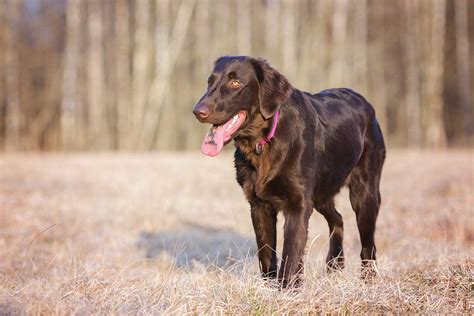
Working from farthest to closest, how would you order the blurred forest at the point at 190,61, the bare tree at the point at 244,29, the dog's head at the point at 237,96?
1. the bare tree at the point at 244,29
2. the blurred forest at the point at 190,61
3. the dog's head at the point at 237,96

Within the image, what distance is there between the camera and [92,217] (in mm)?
8367

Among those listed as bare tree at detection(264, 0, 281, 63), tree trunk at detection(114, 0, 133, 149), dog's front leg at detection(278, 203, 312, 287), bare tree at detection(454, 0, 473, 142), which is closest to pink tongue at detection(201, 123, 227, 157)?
dog's front leg at detection(278, 203, 312, 287)

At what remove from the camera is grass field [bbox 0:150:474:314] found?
11.7 feet

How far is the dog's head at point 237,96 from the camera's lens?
13.1ft

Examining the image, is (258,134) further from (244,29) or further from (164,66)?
(244,29)

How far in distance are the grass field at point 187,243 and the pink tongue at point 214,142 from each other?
0.74 m

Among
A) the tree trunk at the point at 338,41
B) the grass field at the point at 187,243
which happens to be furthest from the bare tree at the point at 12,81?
the tree trunk at the point at 338,41

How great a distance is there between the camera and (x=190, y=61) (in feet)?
100

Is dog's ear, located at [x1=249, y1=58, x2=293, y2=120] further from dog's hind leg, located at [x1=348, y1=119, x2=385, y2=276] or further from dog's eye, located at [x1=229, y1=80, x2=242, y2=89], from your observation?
dog's hind leg, located at [x1=348, y1=119, x2=385, y2=276]

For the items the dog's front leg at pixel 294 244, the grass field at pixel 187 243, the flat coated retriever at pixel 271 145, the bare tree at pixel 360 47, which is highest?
the bare tree at pixel 360 47

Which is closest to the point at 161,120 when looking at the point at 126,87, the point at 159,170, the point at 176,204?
the point at 126,87

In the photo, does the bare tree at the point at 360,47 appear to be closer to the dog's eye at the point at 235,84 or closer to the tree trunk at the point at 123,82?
the tree trunk at the point at 123,82

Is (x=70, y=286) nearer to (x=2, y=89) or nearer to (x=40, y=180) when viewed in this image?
(x=40, y=180)

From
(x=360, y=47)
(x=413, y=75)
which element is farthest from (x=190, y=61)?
(x=413, y=75)
